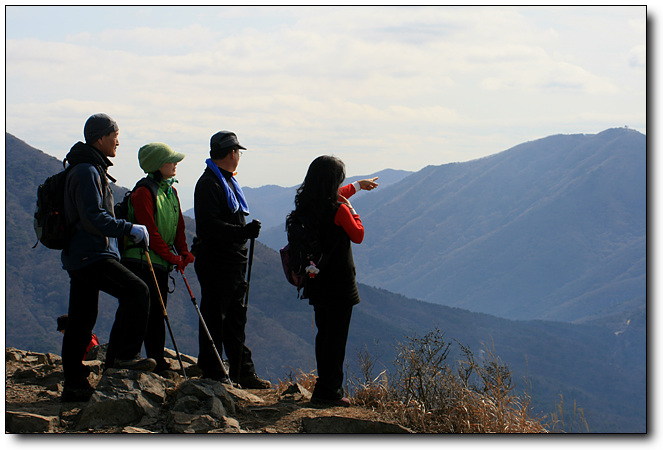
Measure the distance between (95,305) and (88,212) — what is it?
2.35 ft

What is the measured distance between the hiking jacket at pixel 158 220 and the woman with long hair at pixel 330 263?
0.97 metres

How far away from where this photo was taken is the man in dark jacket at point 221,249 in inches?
200

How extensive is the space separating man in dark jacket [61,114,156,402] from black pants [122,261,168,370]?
0.39 metres

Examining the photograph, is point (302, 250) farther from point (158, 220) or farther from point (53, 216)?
point (53, 216)

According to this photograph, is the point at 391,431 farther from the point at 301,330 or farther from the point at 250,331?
the point at 301,330

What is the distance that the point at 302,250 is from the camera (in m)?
4.71

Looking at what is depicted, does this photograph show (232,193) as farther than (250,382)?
No

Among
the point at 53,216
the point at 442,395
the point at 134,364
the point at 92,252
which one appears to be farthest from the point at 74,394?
the point at 442,395

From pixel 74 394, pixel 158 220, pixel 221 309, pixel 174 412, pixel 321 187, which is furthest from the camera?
pixel 221 309

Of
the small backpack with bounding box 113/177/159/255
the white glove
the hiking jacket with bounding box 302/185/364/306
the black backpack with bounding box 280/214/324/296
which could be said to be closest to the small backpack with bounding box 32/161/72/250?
the white glove

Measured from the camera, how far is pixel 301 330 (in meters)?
103

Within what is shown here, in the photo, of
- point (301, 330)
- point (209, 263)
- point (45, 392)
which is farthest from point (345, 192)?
point (301, 330)

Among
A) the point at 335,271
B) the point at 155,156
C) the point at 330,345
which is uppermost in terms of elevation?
the point at 155,156

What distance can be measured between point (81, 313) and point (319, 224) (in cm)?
166
